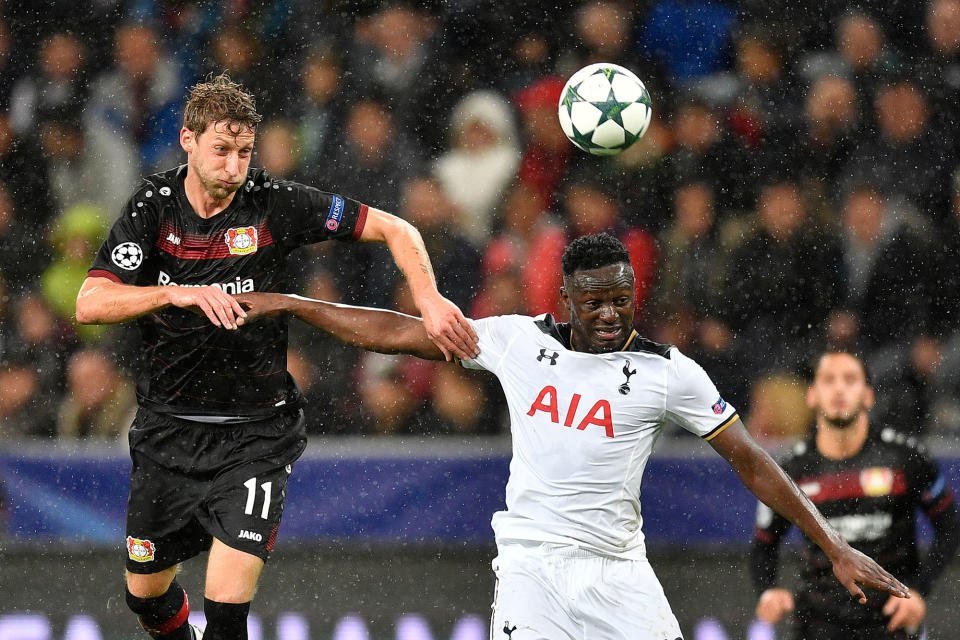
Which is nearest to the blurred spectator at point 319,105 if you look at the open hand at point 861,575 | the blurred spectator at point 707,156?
the blurred spectator at point 707,156

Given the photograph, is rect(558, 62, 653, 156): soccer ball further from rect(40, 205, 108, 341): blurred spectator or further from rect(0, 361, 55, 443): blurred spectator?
rect(0, 361, 55, 443): blurred spectator

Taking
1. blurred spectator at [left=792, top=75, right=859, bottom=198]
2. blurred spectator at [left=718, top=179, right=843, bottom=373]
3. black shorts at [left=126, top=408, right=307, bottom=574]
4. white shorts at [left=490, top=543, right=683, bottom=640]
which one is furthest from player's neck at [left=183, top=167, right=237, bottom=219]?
blurred spectator at [left=792, top=75, right=859, bottom=198]

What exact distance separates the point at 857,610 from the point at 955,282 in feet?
8.87

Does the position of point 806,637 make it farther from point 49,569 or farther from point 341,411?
point 49,569

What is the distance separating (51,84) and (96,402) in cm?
196

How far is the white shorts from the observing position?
387cm

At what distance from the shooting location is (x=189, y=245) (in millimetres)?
4465

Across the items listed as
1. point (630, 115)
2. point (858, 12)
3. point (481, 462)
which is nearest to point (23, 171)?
point (481, 462)

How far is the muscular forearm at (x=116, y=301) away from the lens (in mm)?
4129

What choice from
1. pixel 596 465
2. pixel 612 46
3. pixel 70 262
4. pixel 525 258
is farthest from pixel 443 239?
pixel 596 465

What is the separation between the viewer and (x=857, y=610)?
207 inches

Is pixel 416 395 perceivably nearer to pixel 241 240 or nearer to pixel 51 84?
pixel 51 84

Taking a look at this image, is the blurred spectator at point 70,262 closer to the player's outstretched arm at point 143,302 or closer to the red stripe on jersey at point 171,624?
the red stripe on jersey at point 171,624

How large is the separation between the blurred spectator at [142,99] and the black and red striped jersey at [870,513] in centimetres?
422
